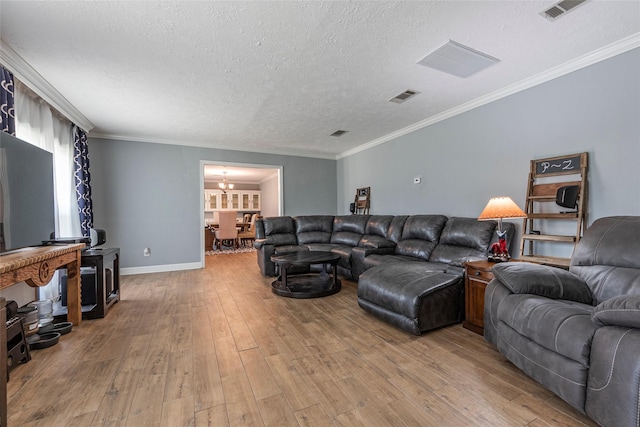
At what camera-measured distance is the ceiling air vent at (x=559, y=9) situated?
184 centimetres

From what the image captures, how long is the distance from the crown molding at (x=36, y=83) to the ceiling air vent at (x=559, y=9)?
409 cm

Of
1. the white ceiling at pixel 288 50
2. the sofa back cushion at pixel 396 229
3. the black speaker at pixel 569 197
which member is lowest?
the sofa back cushion at pixel 396 229

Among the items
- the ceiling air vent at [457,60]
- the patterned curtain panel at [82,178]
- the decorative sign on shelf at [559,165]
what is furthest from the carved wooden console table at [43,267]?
the decorative sign on shelf at [559,165]

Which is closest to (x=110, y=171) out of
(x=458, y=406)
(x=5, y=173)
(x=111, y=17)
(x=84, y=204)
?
(x=84, y=204)

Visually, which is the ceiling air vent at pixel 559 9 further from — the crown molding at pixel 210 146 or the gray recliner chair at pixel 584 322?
the crown molding at pixel 210 146

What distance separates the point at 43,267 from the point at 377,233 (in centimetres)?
402

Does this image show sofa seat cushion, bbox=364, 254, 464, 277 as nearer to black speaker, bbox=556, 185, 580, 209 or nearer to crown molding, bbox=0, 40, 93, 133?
black speaker, bbox=556, 185, 580, 209

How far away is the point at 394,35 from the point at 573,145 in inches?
81.4

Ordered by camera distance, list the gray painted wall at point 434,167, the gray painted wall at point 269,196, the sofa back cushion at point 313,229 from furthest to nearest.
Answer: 1. the gray painted wall at point 269,196
2. the sofa back cushion at point 313,229
3. the gray painted wall at point 434,167

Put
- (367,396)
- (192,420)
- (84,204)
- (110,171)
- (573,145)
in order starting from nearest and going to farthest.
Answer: (192,420), (367,396), (573,145), (84,204), (110,171)

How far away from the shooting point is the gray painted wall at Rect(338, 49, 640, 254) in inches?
92.7

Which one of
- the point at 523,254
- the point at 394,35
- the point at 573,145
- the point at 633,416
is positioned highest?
the point at 394,35

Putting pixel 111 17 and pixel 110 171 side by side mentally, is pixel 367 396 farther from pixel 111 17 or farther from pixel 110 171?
pixel 110 171

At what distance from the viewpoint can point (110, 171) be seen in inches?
189
